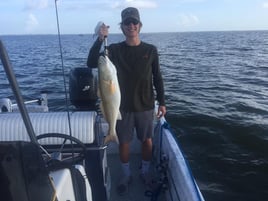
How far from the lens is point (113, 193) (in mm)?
4551

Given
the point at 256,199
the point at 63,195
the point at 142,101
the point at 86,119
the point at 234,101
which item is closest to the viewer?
the point at 63,195

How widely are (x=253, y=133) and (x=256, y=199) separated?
345 cm

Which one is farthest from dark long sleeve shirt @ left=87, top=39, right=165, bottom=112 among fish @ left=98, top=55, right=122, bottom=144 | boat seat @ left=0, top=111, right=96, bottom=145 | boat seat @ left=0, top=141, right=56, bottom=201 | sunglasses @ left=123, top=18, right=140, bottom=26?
boat seat @ left=0, top=141, right=56, bottom=201

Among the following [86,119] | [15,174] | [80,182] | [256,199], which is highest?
[15,174]

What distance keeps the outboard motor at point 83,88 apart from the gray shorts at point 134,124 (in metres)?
0.82

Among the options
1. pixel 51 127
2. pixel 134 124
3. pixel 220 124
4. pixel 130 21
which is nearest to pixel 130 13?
pixel 130 21

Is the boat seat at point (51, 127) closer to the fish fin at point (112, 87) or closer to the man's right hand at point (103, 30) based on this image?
the fish fin at point (112, 87)

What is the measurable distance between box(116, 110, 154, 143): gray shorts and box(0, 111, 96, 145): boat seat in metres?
0.55

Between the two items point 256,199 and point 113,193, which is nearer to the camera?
point 113,193

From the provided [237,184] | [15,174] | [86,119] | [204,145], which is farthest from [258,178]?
[15,174]

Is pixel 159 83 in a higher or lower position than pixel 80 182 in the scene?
higher

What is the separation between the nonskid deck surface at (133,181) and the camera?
445cm

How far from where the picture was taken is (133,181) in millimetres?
4836

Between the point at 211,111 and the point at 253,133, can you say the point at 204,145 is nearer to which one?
the point at 253,133
